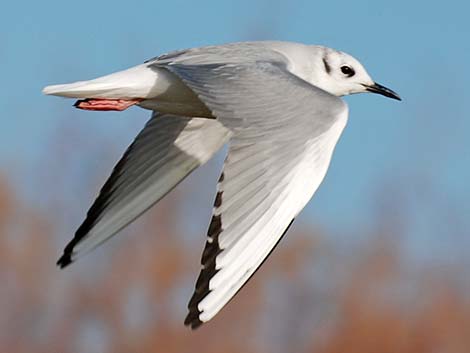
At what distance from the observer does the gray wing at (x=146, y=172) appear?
5.79 metres

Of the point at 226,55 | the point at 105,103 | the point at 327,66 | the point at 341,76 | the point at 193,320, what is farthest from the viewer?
the point at 341,76

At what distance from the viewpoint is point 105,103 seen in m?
5.56

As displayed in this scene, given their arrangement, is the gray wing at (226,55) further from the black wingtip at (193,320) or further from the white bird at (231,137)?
the black wingtip at (193,320)

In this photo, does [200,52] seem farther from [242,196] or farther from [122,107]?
[242,196]

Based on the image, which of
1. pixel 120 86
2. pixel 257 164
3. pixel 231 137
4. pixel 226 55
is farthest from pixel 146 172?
pixel 257 164

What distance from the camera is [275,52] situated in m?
5.55

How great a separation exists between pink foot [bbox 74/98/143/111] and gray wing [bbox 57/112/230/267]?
36cm

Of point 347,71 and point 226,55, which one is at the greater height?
point 226,55

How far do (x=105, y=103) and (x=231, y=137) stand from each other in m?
0.96

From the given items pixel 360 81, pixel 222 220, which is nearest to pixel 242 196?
pixel 222 220

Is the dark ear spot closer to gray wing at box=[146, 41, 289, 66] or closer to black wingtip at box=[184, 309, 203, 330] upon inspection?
gray wing at box=[146, 41, 289, 66]

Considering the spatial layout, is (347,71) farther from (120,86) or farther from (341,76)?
(120,86)

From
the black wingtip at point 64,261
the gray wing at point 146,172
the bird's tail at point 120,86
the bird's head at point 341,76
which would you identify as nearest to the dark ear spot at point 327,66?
the bird's head at point 341,76

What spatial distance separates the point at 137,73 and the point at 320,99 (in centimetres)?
88
